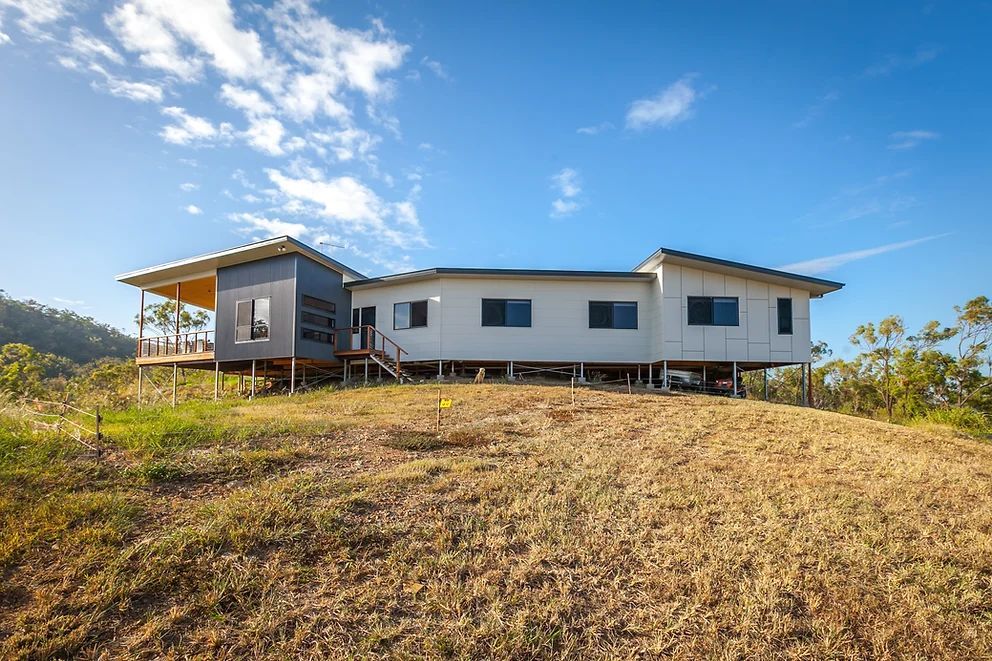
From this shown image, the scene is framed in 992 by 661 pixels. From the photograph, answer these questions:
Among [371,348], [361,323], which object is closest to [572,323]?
[371,348]

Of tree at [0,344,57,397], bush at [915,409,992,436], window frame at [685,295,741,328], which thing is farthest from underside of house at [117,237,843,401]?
bush at [915,409,992,436]

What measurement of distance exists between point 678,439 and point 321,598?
6479 millimetres

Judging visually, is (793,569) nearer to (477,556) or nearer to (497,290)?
(477,556)

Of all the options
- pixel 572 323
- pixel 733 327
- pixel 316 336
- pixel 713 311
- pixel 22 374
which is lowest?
pixel 22 374

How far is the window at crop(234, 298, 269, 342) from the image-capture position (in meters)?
17.7

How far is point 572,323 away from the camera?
1762 cm

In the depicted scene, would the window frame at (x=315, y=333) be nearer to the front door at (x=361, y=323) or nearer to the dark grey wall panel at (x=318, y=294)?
the dark grey wall panel at (x=318, y=294)

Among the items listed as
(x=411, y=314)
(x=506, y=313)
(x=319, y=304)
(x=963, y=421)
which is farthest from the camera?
(x=411, y=314)

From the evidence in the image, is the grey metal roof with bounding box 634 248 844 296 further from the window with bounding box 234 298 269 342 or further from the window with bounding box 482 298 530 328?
the window with bounding box 234 298 269 342

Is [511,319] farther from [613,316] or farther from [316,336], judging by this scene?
[316,336]

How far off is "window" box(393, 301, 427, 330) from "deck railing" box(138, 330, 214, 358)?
6.53 metres

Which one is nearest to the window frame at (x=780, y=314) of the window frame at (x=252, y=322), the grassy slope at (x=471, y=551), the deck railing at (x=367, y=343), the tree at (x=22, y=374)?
the grassy slope at (x=471, y=551)

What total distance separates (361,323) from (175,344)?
7.25 metres

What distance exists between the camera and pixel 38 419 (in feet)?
24.1
